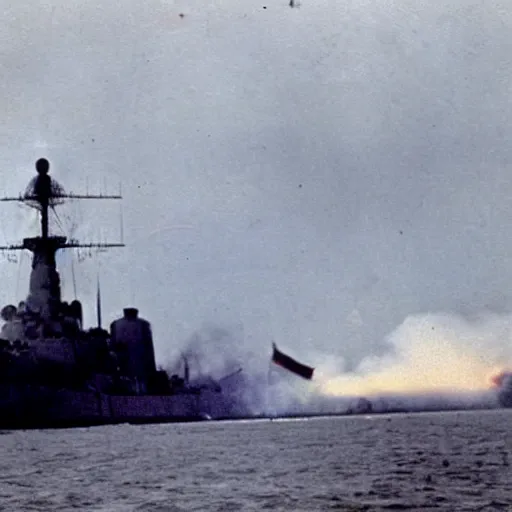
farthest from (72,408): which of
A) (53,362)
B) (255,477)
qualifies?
(255,477)

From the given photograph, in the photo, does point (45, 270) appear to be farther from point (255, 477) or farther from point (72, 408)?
point (255, 477)

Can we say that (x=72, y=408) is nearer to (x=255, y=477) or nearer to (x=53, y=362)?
(x=53, y=362)

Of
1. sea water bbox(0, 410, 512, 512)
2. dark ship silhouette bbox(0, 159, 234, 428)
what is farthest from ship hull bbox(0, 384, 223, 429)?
sea water bbox(0, 410, 512, 512)

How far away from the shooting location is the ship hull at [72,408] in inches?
2185

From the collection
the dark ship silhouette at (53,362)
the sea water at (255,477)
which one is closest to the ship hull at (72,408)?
the dark ship silhouette at (53,362)

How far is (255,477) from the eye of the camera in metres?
23.7

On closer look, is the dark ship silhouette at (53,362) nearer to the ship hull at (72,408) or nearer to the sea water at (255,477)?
the ship hull at (72,408)

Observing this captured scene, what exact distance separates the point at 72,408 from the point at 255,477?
121ft

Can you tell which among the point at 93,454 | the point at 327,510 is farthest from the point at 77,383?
the point at 327,510

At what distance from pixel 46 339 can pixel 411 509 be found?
45.1 metres

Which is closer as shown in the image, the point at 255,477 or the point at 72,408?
the point at 255,477

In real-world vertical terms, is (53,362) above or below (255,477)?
above

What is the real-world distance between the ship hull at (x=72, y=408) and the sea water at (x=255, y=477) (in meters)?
17.7

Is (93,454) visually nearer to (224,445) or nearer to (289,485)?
(224,445)
